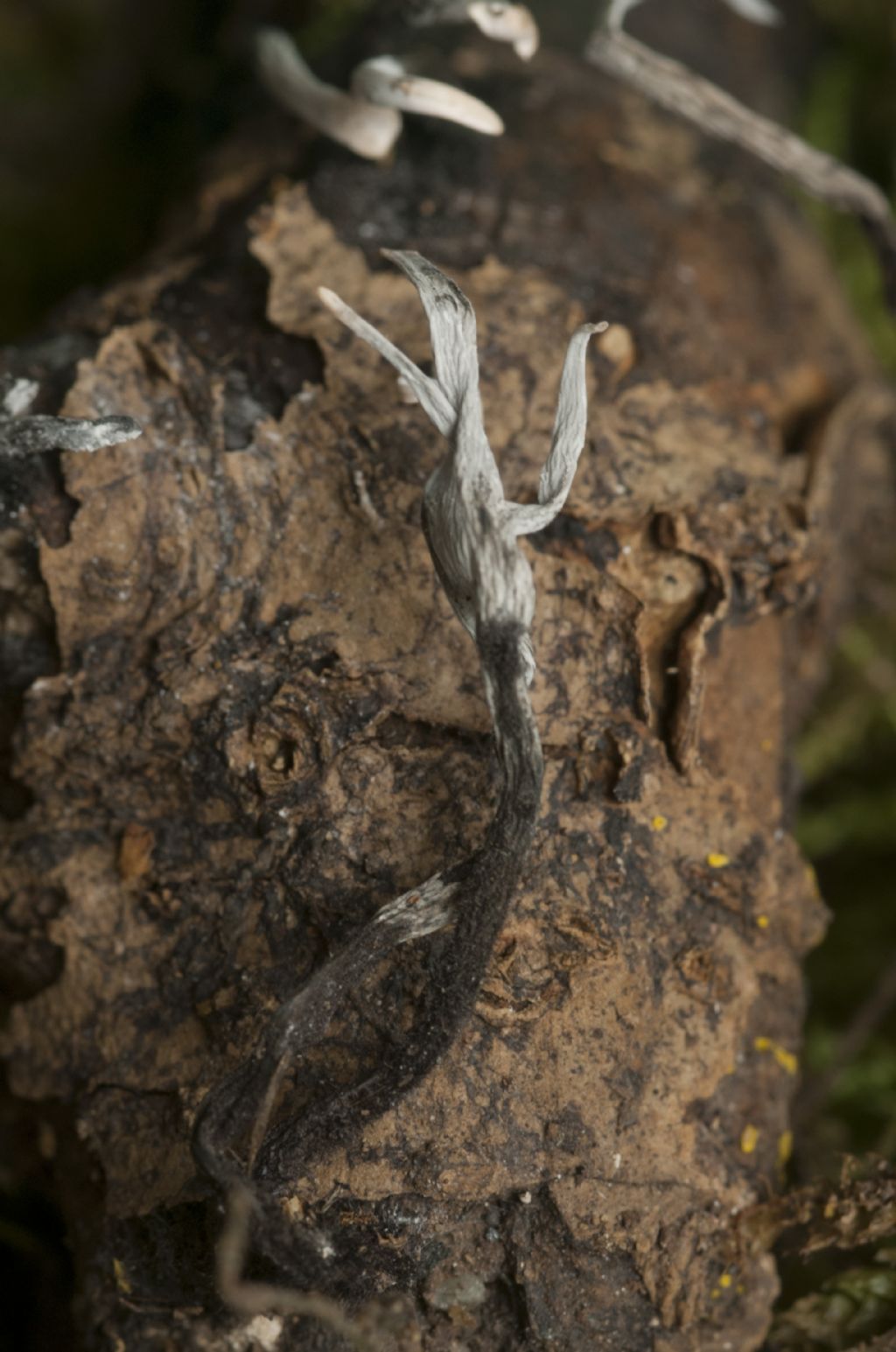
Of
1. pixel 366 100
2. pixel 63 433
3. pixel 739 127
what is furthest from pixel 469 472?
pixel 739 127

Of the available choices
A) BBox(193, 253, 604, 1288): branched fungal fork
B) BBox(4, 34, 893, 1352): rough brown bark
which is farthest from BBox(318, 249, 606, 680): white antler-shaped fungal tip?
BBox(4, 34, 893, 1352): rough brown bark

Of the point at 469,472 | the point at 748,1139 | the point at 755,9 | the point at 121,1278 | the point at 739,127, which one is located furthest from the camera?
the point at 755,9

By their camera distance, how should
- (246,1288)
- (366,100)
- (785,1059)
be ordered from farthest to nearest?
(366,100), (785,1059), (246,1288)

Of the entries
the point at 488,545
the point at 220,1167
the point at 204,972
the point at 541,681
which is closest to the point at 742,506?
the point at 541,681

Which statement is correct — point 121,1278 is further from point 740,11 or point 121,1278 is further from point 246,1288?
point 740,11

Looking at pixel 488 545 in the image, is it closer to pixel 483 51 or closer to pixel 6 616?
pixel 6 616

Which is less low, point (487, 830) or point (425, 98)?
point (425, 98)

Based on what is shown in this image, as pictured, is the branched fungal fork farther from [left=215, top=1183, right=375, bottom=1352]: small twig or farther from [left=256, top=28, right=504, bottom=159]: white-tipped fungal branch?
[left=256, top=28, right=504, bottom=159]: white-tipped fungal branch
